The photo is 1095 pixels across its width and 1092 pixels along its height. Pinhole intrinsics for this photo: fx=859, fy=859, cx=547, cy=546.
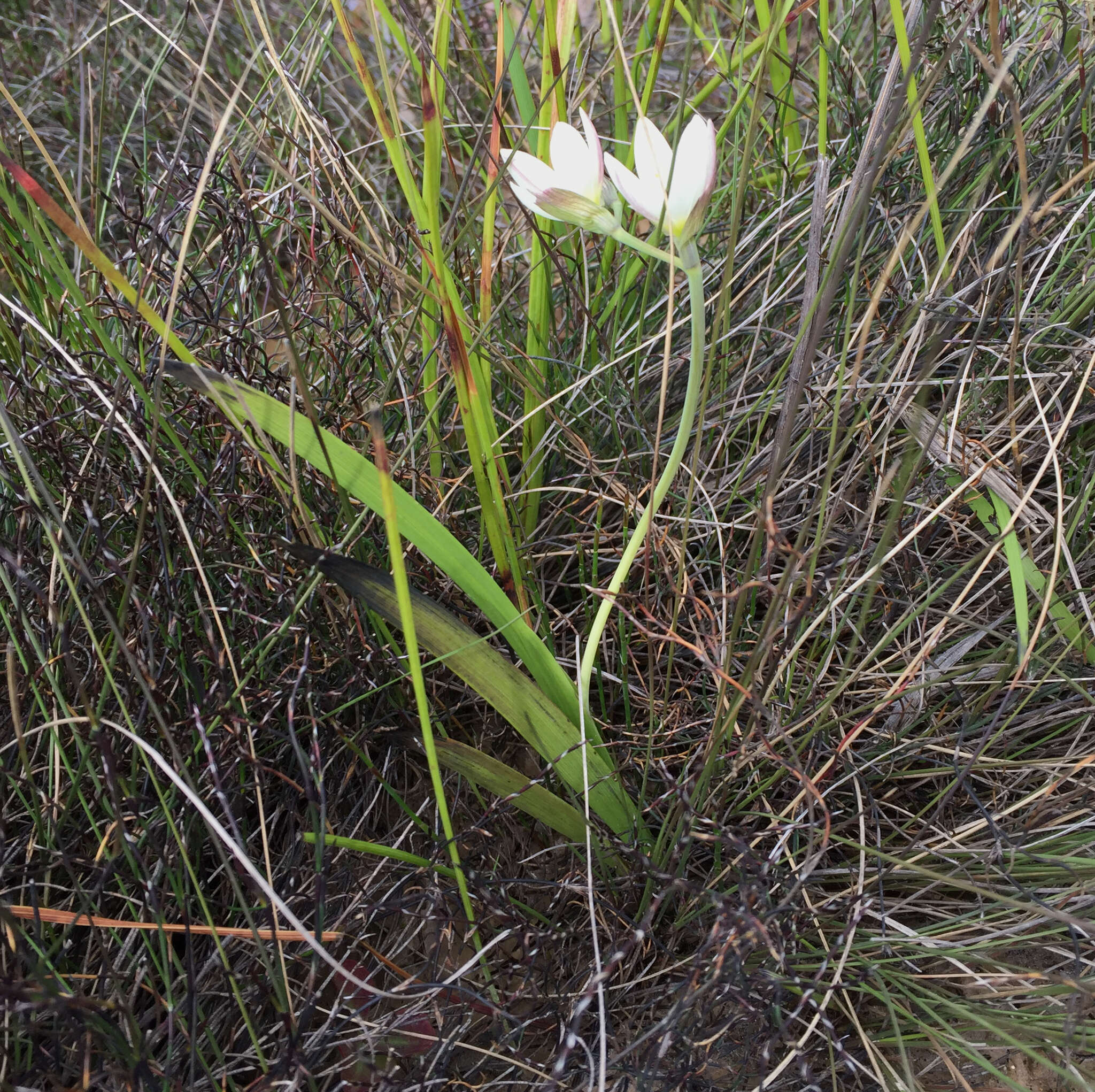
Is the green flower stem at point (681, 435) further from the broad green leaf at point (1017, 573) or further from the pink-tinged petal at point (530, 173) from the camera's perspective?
the broad green leaf at point (1017, 573)

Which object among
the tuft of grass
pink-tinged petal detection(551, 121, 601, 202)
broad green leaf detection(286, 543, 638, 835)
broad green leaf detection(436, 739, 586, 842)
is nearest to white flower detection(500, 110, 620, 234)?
pink-tinged petal detection(551, 121, 601, 202)

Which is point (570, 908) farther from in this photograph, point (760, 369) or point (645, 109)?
point (645, 109)

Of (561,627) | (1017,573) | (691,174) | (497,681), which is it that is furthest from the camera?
(561,627)

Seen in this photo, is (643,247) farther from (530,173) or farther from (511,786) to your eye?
(511,786)

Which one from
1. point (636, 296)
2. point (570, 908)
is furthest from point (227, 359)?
point (570, 908)

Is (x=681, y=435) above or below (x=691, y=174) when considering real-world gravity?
below

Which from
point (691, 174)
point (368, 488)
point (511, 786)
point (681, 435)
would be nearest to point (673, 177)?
point (691, 174)

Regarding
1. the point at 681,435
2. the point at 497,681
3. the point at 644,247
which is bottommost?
the point at 497,681
